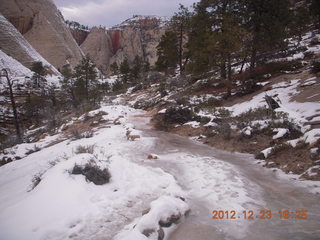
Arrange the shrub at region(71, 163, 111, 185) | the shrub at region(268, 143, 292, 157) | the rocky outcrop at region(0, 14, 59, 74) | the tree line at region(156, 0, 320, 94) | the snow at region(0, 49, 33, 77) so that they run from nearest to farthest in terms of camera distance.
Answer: the shrub at region(71, 163, 111, 185)
the shrub at region(268, 143, 292, 157)
the tree line at region(156, 0, 320, 94)
the snow at region(0, 49, 33, 77)
the rocky outcrop at region(0, 14, 59, 74)

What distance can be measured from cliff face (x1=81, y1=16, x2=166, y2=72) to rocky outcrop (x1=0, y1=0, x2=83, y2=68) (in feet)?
105

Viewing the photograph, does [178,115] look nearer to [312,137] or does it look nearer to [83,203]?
[312,137]

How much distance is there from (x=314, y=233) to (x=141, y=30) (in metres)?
106

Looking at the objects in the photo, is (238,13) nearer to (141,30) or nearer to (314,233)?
(314,233)

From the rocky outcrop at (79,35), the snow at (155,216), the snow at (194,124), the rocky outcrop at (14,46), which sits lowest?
the snow at (155,216)

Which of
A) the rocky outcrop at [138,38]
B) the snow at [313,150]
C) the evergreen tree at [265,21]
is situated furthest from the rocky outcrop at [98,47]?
the snow at [313,150]

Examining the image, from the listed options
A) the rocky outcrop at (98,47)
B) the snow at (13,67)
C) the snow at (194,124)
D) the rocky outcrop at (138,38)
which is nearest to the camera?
the snow at (194,124)

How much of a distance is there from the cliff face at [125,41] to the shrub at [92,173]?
295 ft

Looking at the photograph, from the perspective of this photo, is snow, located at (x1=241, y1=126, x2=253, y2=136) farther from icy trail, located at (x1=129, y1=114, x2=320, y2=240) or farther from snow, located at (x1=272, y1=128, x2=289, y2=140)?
icy trail, located at (x1=129, y1=114, x2=320, y2=240)

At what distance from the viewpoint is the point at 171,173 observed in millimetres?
4832

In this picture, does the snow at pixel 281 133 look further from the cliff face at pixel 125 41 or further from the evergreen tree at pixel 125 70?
the cliff face at pixel 125 41

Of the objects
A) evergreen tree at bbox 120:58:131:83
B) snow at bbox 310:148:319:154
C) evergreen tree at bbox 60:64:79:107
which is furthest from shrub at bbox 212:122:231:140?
evergreen tree at bbox 120:58:131:83

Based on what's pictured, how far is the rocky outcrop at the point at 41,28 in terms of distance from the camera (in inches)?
2221

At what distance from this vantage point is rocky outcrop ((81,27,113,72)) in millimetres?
96688
